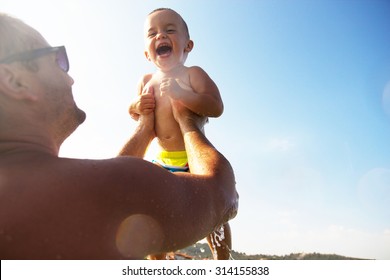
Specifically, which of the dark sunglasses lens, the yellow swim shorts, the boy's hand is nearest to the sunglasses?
the dark sunglasses lens

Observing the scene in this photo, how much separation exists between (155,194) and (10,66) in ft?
3.71

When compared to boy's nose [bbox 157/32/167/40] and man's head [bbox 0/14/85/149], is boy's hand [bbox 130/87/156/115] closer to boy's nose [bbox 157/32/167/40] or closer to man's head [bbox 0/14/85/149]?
boy's nose [bbox 157/32/167/40]

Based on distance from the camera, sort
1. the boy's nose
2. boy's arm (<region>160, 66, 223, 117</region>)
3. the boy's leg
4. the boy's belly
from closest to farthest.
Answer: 1. boy's arm (<region>160, 66, 223, 117</region>)
2. the boy's belly
3. the boy's leg
4. the boy's nose

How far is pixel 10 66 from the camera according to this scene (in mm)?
1847

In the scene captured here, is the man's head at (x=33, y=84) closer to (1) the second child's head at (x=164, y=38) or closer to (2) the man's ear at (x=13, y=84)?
(2) the man's ear at (x=13, y=84)

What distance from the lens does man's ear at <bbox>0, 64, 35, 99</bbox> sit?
1733 mm

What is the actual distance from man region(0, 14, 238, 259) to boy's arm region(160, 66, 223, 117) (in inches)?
64.3

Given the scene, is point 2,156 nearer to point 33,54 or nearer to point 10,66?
point 10,66

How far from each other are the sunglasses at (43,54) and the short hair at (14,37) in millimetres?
28

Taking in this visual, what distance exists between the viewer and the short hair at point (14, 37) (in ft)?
6.24

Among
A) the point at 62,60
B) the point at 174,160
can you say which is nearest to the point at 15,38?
the point at 62,60

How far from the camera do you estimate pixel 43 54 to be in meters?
2.00

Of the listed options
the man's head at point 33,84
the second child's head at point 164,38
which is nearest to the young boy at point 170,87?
the second child's head at point 164,38

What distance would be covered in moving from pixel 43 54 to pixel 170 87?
1.95 metres
